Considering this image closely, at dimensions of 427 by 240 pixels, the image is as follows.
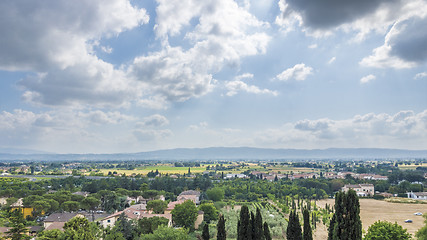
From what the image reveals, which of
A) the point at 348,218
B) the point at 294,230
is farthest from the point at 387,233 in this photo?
the point at 348,218

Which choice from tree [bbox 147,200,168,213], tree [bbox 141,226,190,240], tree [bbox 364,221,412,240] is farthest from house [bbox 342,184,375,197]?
tree [bbox 141,226,190,240]

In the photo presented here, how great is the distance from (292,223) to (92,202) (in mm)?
41302

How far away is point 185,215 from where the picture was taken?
43.4 m

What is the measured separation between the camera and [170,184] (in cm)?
8888

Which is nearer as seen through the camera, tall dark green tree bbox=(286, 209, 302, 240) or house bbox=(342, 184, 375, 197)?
tall dark green tree bbox=(286, 209, 302, 240)

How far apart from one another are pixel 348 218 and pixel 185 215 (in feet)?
96.2

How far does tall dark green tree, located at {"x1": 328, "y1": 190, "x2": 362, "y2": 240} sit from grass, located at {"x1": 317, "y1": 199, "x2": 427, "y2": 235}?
37.0 m

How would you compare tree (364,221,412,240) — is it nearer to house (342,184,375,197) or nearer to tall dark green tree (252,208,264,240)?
tall dark green tree (252,208,264,240)

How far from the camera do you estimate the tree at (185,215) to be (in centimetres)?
Answer: 4316

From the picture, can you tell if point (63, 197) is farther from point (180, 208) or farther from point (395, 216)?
point (395, 216)

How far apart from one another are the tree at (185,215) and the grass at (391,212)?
1231 inches

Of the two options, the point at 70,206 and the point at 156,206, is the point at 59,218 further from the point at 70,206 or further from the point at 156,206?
the point at 156,206

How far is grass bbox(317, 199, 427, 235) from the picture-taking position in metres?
52.7

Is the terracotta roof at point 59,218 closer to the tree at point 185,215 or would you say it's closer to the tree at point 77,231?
the tree at point 185,215
